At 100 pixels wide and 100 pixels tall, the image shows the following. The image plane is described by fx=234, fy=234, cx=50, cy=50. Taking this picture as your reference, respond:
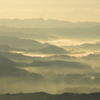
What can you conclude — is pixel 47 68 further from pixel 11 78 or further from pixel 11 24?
pixel 11 24

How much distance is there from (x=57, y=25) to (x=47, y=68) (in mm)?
6507

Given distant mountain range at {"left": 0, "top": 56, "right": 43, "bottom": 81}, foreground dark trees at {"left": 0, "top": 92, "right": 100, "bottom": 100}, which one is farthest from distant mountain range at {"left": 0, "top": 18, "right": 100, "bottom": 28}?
foreground dark trees at {"left": 0, "top": 92, "right": 100, "bottom": 100}

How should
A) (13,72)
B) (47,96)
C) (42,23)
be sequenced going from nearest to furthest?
(47,96), (13,72), (42,23)

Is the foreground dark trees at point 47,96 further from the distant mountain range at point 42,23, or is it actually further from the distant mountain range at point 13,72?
the distant mountain range at point 42,23

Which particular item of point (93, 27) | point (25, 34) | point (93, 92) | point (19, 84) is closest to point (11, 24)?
point (25, 34)

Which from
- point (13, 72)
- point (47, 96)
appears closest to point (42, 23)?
point (13, 72)

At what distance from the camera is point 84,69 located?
25.7 m

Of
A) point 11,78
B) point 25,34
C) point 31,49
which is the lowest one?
point 11,78

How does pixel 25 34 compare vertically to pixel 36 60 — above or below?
above

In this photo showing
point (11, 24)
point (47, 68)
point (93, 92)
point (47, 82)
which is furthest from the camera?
point (11, 24)

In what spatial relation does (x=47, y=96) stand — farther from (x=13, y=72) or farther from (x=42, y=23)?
(x=42, y=23)

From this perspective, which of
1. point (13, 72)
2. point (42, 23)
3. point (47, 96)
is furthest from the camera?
point (42, 23)

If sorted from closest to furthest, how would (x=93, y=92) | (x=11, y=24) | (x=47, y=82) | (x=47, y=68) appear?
(x=93, y=92) < (x=47, y=82) < (x=47, y=68) < (x=11, y=24)

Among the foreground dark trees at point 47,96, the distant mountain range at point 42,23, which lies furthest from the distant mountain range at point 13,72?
the distant mountain range at point 42,23
